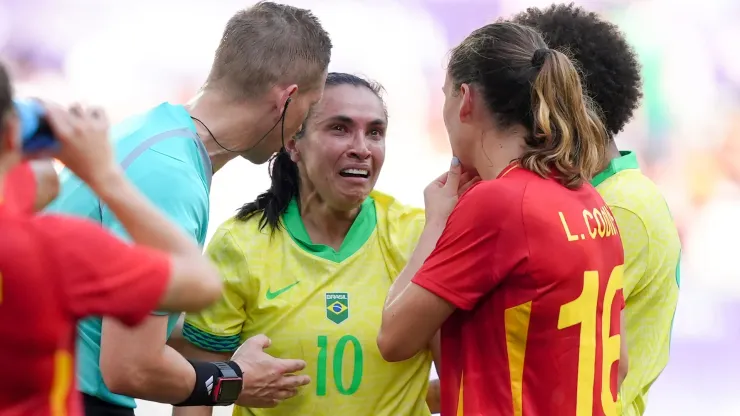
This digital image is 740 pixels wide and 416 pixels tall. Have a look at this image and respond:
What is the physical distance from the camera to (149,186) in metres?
2.30

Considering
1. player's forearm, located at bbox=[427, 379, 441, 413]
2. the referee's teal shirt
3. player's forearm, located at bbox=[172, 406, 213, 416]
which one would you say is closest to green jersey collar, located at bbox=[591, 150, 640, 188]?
player's forearm, located at bbox=[427, 379, 441, 413]

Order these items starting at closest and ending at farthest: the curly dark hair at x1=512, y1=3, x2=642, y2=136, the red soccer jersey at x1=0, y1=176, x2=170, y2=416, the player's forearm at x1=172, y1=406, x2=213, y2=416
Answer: the red soccer jersey at x1=0, y1=176, x2=170, y2=416 → the curly dark hair at x1=512, y1=3, x2=642, y2=136 → the player's forearm at x1=172, y1=406, x2=213, y2=416

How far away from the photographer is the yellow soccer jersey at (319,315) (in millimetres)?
2893

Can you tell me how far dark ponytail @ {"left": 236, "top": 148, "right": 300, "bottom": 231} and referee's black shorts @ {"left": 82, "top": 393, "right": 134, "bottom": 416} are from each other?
751 mm

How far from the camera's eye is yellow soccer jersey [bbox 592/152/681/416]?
264cm

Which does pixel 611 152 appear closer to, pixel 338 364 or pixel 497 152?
pixel 497 152

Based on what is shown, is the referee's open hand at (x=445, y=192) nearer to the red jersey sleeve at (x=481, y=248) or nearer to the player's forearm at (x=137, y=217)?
the red jersey sleeve at (x=481, y=248)

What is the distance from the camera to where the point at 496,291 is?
229 centimetres

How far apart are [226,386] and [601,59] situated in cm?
133

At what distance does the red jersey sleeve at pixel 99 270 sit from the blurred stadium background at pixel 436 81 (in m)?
2.64

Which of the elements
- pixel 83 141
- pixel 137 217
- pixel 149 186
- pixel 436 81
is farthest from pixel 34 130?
pixel 436 81

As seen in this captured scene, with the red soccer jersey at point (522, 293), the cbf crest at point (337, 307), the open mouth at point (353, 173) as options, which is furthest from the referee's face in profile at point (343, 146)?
the red soccer jersey at point (522, 293)

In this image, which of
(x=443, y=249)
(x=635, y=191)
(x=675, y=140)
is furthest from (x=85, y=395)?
(x=675, y=140)

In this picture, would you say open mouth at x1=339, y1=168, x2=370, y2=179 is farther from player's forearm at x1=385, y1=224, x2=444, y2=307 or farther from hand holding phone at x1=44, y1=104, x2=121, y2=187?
hand holding phone at x1=44, y1=104, x2=121, y2=187
